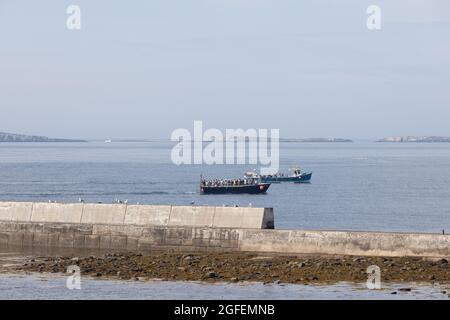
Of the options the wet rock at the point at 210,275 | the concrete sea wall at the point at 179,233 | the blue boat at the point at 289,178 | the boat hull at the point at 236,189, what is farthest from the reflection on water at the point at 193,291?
the blue boat at the point at 289,178

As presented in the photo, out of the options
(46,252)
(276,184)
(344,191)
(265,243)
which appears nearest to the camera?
(265,243)

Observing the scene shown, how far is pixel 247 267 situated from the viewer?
33812 millimetres

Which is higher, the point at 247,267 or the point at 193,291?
the point at 247,267

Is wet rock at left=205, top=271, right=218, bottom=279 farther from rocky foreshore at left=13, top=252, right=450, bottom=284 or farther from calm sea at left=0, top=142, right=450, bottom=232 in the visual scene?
calm sea at left=0, top=142, right=450, bottom=232

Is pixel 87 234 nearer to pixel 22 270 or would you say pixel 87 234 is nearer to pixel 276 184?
pixel 22 270

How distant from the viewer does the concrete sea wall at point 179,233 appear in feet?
116

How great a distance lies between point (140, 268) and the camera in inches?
1347

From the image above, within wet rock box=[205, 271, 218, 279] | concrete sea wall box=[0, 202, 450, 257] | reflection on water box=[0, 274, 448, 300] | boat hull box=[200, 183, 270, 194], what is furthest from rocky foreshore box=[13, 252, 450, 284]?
boat hull box=[200, 183, 270, 194]

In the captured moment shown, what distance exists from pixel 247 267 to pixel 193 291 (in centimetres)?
403

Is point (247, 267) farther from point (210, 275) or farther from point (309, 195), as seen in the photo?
Answer: point (309, 195)

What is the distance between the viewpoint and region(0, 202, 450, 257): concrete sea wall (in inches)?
1395

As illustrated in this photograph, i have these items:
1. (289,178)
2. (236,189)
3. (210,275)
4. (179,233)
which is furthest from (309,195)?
(210,275)

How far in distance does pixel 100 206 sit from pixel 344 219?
1309 inches
